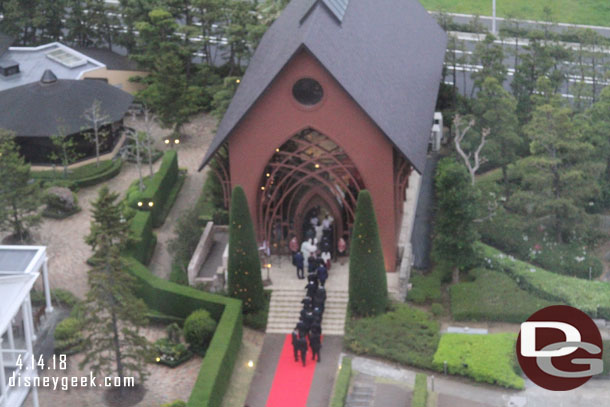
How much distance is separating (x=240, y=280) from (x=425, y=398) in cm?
1024

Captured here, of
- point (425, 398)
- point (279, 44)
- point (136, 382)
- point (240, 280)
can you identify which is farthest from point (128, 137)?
point (425, 398)

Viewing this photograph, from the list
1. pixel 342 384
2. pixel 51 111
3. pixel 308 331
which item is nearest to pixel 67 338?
pixel 308 331

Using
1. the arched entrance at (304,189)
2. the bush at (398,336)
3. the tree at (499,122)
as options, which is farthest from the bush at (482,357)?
the tree at (499,122)

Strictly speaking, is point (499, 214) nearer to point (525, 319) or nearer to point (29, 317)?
point (525, 319)

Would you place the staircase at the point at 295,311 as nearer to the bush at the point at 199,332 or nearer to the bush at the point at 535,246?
the bush at the point at 199,332

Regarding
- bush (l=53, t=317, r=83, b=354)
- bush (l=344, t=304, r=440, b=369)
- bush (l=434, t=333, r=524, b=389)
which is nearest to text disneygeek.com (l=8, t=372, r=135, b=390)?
bush (l=53, t=317, r=83, b=354)

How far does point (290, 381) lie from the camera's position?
5088cm

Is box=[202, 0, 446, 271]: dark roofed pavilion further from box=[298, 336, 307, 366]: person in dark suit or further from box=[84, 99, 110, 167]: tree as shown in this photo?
box=[84, 99, 110, 167]: tree

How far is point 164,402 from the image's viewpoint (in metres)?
49.2

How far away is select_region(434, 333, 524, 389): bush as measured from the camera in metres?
49.9

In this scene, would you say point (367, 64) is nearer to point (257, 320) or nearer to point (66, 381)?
point (257, 320)

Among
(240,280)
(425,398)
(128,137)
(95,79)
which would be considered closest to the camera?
(425,398)

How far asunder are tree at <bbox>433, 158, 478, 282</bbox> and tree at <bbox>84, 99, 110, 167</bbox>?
21096mm

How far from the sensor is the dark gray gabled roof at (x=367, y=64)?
5516cm
